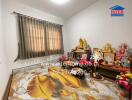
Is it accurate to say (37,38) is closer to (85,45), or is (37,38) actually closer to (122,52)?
(85,45)

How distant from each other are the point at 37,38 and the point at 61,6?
1282 millimetres

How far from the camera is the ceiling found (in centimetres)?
330

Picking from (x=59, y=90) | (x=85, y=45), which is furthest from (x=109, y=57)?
(x=59, y=90)

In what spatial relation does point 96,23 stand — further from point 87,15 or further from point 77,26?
point 77,26

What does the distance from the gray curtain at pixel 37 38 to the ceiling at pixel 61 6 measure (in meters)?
0.40

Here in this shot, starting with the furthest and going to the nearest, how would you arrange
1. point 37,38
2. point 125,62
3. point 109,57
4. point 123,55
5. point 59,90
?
point 37,38
point 109,57
point 123,55
point 125,62
point 59,90

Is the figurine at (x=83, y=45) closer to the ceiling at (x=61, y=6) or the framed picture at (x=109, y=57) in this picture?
the framed picture at (x=109, y=57)

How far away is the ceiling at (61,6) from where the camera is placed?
3301 millimetres

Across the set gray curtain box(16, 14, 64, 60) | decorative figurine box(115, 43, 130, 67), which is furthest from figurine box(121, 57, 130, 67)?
gray curtain box(16, 14, 64, 60)

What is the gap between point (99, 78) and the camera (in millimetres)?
2744

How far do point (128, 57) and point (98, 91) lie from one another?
1414 mm

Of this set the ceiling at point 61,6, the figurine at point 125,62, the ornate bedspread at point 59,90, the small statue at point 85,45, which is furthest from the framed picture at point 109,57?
the ceiling at point 61,6

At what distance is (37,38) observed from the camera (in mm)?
3619

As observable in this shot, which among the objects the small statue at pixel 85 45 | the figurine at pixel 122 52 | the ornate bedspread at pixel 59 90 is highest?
the small statue at pixel 85 45
